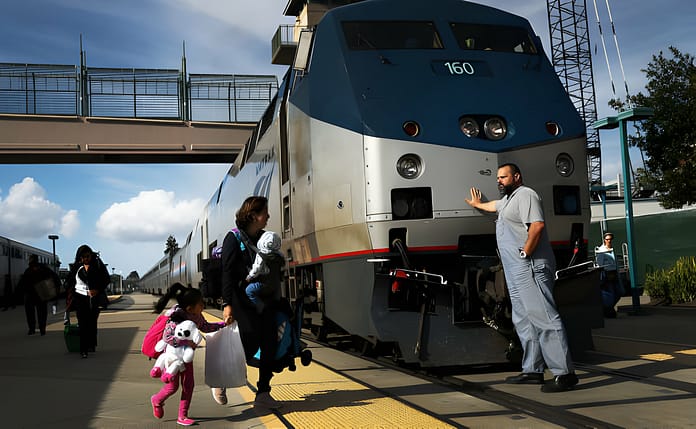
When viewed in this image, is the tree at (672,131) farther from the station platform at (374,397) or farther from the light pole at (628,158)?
the station platform at (374,397)

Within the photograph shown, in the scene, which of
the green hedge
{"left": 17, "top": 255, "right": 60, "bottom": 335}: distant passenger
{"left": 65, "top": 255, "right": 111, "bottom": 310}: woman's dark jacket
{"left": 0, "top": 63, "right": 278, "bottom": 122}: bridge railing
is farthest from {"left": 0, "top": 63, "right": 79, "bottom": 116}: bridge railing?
the green hedge

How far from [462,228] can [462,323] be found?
837 mm

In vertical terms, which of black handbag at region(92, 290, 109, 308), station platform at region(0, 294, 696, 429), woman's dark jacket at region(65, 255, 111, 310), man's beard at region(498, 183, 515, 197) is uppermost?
man's beard at region(498, 183, 515, 197)

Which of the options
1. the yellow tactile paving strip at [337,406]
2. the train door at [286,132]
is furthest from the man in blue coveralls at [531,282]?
the train door at [286,132]

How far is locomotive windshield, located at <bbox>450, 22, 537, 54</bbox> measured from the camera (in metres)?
7.42

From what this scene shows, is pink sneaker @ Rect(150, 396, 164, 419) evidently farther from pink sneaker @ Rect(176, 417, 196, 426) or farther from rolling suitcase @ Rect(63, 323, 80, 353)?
rolling suitcase @ Rect(63, 323, 80, 353)

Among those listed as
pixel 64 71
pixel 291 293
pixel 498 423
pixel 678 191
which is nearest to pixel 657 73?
pixel 678 191

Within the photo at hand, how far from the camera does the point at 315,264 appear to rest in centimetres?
754

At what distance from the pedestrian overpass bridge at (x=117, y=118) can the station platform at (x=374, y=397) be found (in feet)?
70.6

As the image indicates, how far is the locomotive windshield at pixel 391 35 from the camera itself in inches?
281

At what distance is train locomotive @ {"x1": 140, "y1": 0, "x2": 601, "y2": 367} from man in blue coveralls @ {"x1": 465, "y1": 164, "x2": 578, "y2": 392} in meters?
0.31

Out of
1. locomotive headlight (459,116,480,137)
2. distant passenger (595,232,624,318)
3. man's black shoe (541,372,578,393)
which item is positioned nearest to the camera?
man's black shoe (541,372,578,393)

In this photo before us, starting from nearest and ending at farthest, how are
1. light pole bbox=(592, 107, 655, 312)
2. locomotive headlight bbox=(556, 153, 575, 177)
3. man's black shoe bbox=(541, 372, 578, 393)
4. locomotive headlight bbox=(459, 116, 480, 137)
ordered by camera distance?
man's black shoe bbox=(541, 372, 578, 393), locomotive headlight bbox=(459, 116, 480, 137), locomotive headlight bbox=(556, 153, 575, 177), light pole bbox=(592, 107, 655, 312)

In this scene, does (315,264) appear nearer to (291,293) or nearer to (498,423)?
(291,293)
